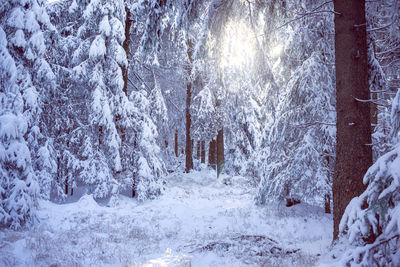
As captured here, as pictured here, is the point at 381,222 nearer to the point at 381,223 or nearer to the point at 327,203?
the point at 381,223

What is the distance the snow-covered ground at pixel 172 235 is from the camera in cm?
536

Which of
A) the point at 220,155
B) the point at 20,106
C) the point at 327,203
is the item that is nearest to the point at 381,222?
the point at 327,203

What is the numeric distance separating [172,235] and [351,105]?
545 centimetres

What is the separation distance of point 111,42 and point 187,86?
785 centimetres

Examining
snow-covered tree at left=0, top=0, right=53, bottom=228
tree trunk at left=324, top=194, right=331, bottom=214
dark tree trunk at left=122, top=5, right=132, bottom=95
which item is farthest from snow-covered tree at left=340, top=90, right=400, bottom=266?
dark tree trunk at left=122, top=5, right=132, bottom=95

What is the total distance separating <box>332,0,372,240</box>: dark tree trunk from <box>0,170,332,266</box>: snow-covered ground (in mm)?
1710

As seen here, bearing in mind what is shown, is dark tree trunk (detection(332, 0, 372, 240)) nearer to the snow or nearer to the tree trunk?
the tree trunk

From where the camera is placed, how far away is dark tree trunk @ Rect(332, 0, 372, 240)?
4.92 m

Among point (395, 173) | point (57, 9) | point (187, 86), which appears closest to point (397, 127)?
point (395, 173)

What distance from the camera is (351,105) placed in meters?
4.97

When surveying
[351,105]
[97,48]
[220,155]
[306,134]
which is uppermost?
[97,48]

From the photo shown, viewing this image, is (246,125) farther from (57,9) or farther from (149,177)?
(57,9)

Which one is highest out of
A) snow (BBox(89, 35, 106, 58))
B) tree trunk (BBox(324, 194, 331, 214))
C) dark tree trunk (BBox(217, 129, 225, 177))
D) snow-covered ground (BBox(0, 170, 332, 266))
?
snow (BBox(89, 35, 106, 58))

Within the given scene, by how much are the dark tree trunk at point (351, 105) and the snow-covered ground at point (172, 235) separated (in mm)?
1710
